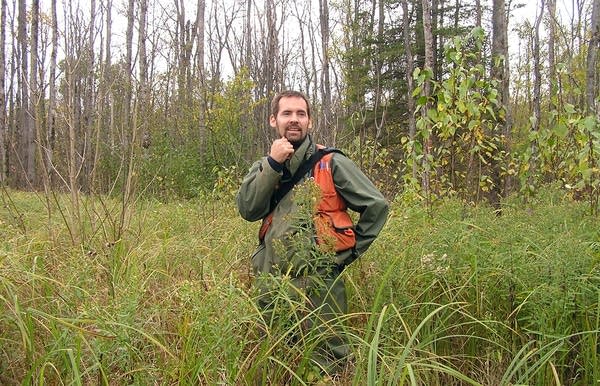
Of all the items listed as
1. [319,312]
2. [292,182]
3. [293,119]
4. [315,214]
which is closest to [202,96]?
[293,119]

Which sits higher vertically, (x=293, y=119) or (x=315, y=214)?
(x=293, y=119)

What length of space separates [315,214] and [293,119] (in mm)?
530

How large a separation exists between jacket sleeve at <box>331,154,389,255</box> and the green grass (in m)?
0.22

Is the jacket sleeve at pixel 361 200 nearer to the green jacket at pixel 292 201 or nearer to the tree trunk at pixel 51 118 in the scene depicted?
the green jacket at pixel 292 201

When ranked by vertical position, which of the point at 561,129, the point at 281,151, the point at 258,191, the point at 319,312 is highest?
the point at 561,129

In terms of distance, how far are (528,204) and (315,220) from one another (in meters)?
3.22

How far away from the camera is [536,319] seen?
2297 mm

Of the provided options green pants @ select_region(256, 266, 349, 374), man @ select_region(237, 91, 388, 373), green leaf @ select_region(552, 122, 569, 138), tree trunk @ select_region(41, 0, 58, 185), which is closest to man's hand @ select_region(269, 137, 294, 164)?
man @ select_region(237, 91, 388, 373)

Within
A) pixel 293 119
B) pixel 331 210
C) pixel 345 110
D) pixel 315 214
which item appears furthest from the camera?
pixel 345 110

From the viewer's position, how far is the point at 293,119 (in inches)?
98.1

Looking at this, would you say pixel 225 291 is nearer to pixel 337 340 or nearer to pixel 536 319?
pixel 337 340

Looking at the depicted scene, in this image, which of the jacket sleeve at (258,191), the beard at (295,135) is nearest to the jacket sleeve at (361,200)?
the beard at (295,135)

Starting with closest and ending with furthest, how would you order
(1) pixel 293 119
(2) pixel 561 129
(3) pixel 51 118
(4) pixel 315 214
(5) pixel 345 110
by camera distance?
(4) pixel 315 214 → (1) pixel 293 119 → (2) pixel 561 129 → (3) pixel 51 118 → (5) pixel 345 110

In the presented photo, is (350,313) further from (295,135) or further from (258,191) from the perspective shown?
(295,135)
